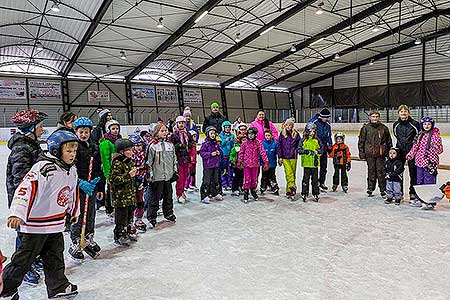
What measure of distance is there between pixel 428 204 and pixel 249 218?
261 centimetres

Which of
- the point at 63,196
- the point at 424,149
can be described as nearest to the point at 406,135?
the point at 424,149

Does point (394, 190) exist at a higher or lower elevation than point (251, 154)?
lower

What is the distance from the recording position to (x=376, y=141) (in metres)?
5.69

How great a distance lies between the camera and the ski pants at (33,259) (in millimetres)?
2334

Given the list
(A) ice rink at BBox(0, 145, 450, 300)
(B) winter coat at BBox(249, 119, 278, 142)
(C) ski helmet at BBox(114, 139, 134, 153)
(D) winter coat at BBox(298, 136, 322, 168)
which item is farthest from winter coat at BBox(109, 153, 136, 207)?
(B) winter coat at BBox(249, 119, 278, 142)

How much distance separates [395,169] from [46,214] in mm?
4832

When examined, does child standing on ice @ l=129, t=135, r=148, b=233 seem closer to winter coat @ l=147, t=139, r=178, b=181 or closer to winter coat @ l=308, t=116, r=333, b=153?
winter coat @ l=147, t=139, r=178, b=181

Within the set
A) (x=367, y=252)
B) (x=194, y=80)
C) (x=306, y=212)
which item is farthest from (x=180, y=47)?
(x=367, y=252)

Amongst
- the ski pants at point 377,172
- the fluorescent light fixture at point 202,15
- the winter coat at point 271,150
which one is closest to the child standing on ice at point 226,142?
the winter coat at point 271,150

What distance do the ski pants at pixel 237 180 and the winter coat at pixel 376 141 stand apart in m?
2.13

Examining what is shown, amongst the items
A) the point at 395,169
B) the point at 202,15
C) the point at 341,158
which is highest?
the point at 202,15

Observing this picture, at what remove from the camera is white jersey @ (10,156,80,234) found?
2.26 metres

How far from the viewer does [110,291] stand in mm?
2699

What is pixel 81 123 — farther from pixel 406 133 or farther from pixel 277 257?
pixel 406 133
